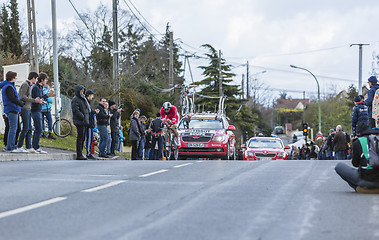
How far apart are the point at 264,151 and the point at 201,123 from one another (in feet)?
16.2

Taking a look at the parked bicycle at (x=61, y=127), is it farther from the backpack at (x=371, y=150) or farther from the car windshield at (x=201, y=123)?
the backpack at (x=371, y=150)

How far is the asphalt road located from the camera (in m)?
5.73

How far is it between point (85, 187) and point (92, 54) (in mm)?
50249

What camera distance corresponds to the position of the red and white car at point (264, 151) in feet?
90.7

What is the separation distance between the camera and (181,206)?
7.22 m


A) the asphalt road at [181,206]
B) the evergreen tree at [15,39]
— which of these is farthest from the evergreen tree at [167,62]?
the asphalt road at [181,206]

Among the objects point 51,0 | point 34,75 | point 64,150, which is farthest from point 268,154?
point 34,75

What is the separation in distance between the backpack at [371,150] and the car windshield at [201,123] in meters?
14.8

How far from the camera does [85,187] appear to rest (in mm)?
9055

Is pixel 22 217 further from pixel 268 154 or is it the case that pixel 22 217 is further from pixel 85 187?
pixel 268 154

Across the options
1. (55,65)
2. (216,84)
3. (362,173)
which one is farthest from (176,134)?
(216,84)

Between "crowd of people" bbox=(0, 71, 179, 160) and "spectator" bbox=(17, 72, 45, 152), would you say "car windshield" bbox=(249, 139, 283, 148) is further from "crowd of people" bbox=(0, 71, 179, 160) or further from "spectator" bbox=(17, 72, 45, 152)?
"spectator" bbox=(17, 72, 45, 152)

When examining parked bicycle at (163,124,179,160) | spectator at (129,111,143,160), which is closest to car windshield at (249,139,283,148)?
parked bicycle at (163,124,179,160)

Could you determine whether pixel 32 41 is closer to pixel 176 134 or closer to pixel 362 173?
pixel 176 134
